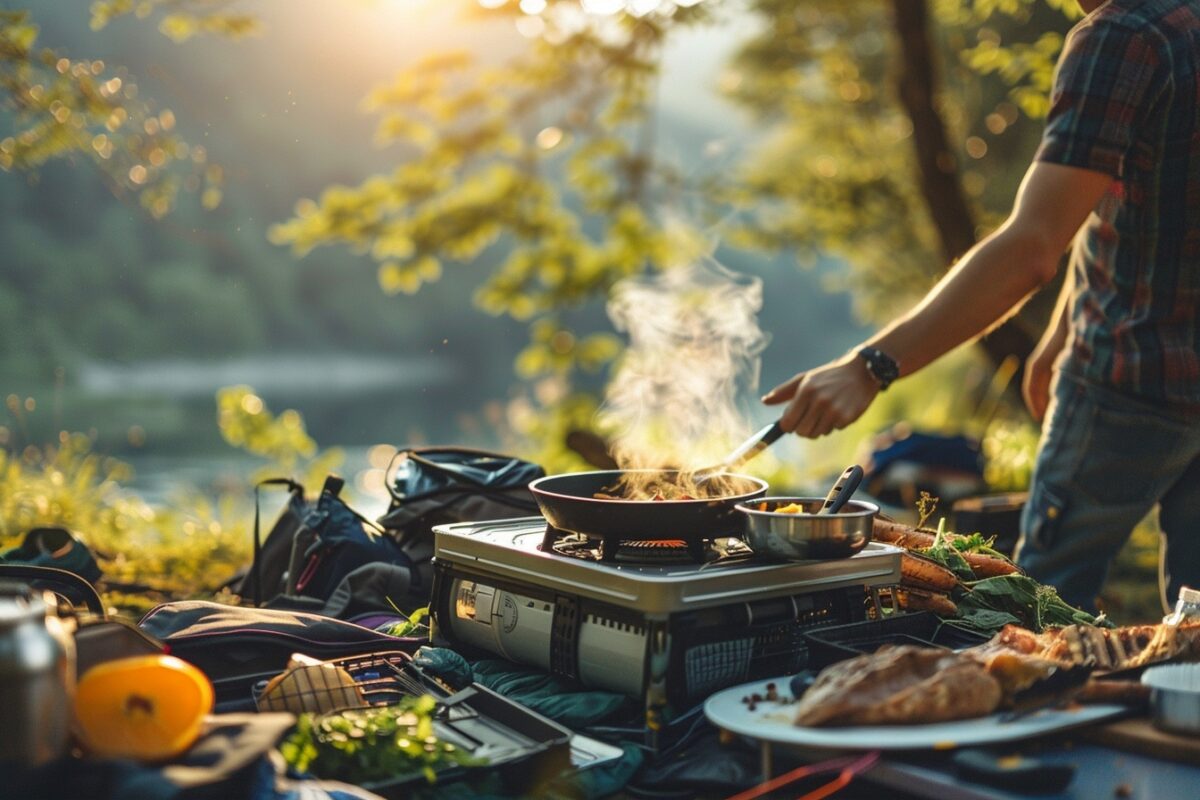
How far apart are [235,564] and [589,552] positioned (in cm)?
385

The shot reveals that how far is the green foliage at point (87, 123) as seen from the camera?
18.1ft

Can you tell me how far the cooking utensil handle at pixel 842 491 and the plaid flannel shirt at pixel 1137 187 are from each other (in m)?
1.04

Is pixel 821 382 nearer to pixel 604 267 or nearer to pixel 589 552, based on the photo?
pixel 589 552

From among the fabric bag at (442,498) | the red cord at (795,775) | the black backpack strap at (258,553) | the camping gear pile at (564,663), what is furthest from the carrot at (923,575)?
the black backpack strap at (258,553)

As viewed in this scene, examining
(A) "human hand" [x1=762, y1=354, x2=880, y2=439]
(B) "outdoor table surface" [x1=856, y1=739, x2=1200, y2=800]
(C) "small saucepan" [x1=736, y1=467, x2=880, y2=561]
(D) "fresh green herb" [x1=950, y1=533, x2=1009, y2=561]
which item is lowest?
(B) "outdoor table surface" [x1=856, y1=739, x2=1200, y2=800]

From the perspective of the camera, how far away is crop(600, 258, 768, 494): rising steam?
3.38 meters

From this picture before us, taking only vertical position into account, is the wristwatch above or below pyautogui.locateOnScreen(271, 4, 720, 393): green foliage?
below

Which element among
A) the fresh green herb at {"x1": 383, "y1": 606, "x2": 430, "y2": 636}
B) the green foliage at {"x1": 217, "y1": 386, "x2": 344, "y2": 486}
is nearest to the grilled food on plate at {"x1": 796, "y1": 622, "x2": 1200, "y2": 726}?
the fresh green herb at {"x1": 383, "y1": 606, "x2": 430, "y2": 636}

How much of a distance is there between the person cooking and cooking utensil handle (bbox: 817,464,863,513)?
0.15 metres

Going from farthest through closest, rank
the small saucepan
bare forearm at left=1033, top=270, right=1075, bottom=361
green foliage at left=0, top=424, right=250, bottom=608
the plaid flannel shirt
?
green foliage at left=0, top=424, right=250, bottom=608 < bare forearm at left=1033, top=270, right=1075, bottom=361 < the plaid flannel shirt < the small saucepan

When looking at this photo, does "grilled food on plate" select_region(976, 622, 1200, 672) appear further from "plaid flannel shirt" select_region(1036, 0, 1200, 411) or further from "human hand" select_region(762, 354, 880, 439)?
"plaid flannel shirt" select_region(1036, 0, 1200, 411)

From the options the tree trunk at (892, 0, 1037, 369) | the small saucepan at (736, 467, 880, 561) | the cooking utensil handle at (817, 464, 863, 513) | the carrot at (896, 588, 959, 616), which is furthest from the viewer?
the tree trunk at (892, 0, 1037, 369)

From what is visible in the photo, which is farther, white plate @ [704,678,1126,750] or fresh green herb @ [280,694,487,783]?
fresh green herb @ [280,694,487,783]

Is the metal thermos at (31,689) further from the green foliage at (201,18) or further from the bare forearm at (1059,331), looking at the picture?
the green foliage at (201,18)
